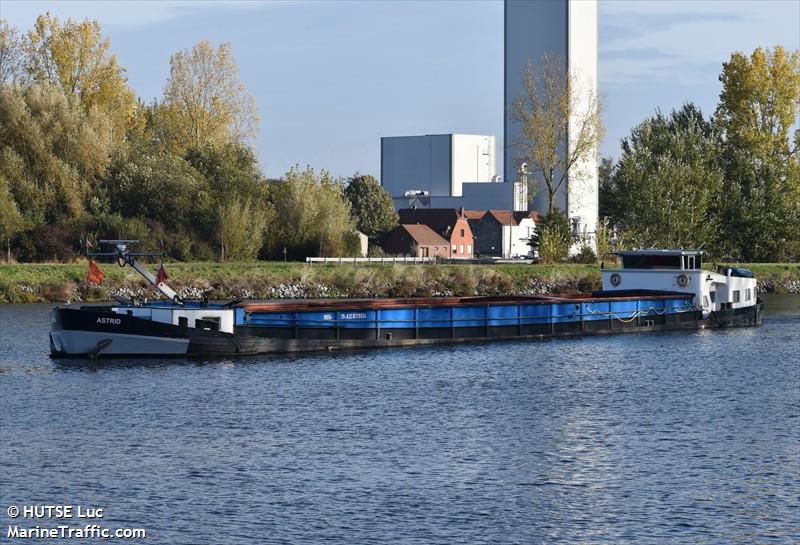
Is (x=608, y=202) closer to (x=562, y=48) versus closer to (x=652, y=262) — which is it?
(x=562, y=48)

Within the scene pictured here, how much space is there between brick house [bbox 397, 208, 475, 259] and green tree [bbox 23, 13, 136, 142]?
46098 mm

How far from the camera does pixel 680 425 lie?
3641 cm

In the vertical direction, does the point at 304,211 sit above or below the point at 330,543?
above

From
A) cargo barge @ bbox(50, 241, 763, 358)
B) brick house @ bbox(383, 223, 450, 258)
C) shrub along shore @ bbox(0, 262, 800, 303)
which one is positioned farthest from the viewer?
brick house @ bbox(383, 223, 450, 258)

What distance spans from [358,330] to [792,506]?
97.0 feet

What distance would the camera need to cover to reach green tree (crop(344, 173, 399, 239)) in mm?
138875

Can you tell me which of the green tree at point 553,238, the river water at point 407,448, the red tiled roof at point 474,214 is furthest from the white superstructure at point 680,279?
the red tiled roof at point 474,214

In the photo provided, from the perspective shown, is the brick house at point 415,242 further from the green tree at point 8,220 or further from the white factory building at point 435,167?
the green tree at point 8,220

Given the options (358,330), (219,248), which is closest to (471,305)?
(358,330)

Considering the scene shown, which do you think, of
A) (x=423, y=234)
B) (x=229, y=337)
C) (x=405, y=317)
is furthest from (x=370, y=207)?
(x=229, y=337)

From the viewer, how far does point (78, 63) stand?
10731 centimetres

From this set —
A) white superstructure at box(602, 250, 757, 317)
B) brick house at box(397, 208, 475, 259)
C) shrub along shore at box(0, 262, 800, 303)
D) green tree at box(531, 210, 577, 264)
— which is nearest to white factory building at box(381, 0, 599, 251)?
green tree at box(531, 210, 577, 264)

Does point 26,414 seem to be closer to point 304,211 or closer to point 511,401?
point 511,401

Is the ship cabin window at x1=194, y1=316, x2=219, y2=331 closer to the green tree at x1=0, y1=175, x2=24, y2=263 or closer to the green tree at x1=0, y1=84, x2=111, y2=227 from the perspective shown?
the green tree at x1=0, y1=175, x2=24, y2=263
